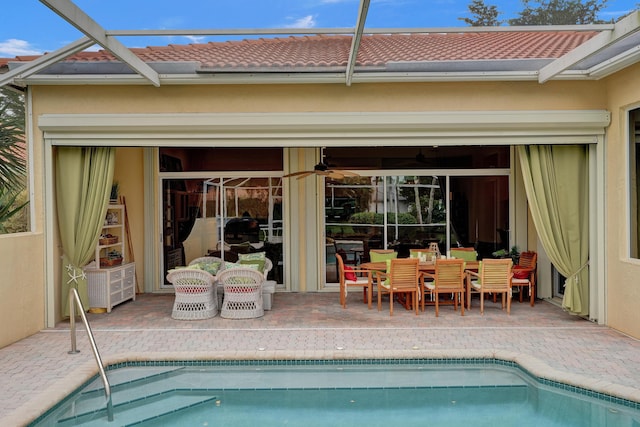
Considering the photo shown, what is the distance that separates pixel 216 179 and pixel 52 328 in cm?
423

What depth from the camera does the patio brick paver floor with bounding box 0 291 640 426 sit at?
5.68m

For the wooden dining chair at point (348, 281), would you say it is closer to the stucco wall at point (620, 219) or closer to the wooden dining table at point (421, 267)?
the wooden dining table at point (421, 267)

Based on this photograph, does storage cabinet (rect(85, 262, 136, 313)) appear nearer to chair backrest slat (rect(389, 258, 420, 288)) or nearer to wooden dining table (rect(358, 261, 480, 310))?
wooden dining table (rect(358, 261, 480, 310))

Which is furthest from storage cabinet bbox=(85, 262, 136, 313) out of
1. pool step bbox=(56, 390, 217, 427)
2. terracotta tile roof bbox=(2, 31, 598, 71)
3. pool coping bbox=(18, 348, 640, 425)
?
pool step bbox=(56, 390, 217, 427)

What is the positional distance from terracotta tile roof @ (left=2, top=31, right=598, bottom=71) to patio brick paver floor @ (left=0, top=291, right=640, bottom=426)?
3605mm

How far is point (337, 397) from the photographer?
579cm

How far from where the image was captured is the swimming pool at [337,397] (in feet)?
17.2

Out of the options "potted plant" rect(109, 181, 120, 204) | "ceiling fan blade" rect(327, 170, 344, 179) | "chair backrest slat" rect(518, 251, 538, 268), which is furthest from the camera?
"potted plant" rect(109, 181, 120, 204)

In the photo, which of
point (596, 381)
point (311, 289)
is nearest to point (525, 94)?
point (596, 381)

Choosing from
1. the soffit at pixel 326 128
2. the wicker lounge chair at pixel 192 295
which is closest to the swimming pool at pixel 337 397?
the wicker lounge chair at pixel 192 295

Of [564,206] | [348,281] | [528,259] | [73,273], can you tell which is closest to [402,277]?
[348,281]

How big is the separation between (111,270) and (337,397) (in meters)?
4.94

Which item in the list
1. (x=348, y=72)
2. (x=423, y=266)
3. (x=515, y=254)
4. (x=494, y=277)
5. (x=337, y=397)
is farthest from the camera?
(x=515, y=254)

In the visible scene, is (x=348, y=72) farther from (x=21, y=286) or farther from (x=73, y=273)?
(x=21, y=286)
